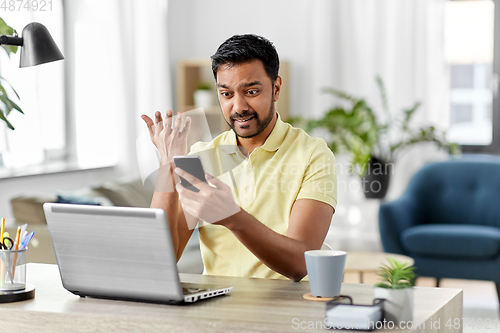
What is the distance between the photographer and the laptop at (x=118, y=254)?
3.28 ft

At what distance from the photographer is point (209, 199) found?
1027 millimetres

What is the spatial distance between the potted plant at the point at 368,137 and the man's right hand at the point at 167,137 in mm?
3144

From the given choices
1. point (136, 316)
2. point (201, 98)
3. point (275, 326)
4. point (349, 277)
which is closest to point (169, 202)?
point (136, 316)

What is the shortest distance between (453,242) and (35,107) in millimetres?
2626

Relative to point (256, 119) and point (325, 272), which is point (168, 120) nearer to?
point (256, 119)

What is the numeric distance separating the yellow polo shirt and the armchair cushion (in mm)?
2231

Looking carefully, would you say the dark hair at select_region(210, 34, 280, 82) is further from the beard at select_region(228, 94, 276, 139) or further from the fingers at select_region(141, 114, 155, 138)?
the fingers at select_region(141, 114, 155, 138)

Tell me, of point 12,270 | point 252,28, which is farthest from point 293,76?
point 12,270

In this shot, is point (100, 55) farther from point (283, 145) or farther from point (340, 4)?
point (283, 145)

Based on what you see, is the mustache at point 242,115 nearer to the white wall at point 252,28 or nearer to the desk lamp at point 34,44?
the desk lamp at point 34,44

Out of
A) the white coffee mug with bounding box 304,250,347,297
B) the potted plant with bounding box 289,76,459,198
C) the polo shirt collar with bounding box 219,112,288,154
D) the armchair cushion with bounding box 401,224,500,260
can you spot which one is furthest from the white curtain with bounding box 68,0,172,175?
the white coffee mug with bounding box 304,250,347,297

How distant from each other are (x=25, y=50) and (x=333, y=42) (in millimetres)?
3722

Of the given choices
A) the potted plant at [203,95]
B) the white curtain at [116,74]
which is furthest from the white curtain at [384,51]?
the white curtain at [116,74]

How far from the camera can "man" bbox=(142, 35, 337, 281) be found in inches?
49.9
